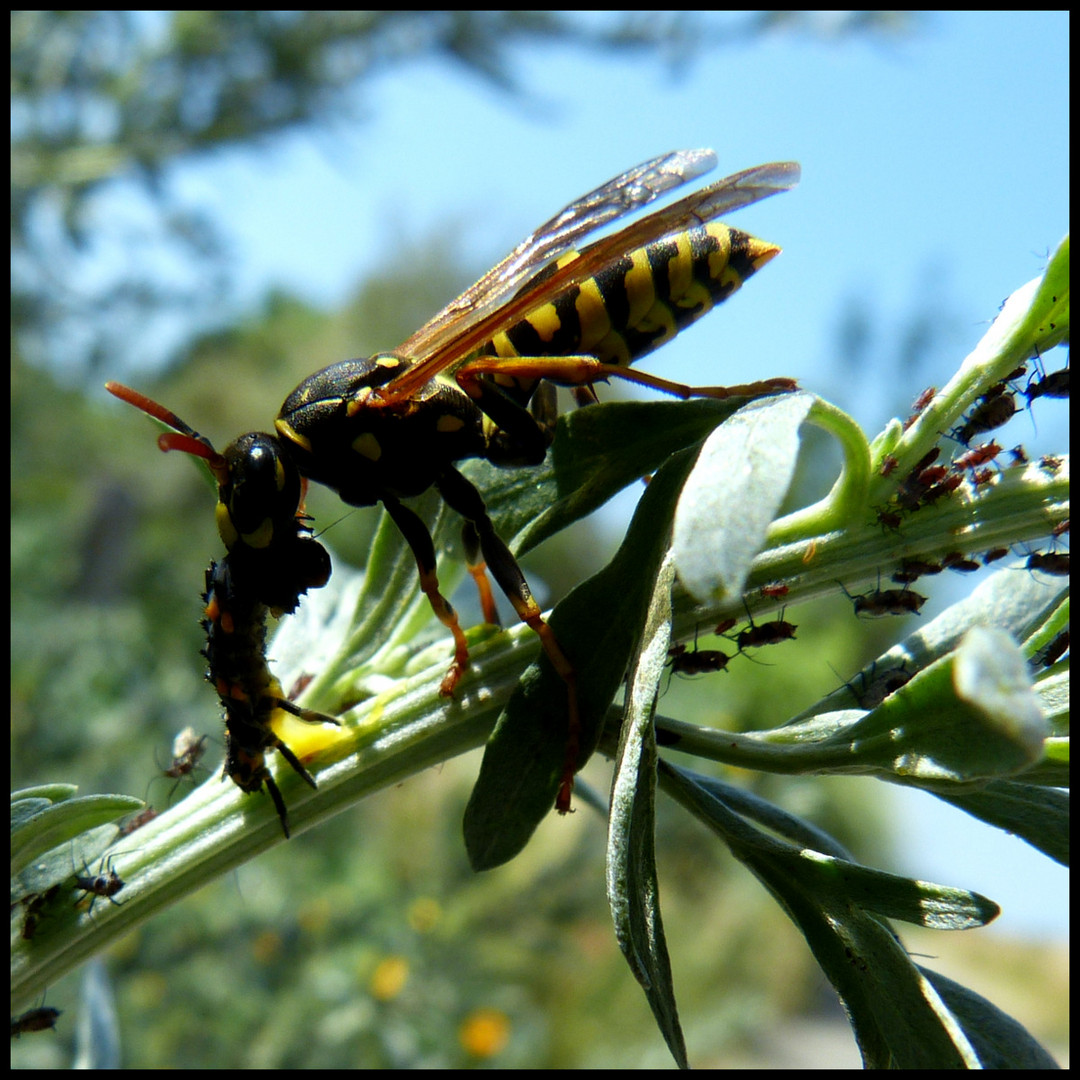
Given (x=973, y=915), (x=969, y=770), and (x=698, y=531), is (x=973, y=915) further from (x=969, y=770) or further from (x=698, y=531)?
(x=698, y=531)

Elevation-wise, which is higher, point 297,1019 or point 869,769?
point 297,1019

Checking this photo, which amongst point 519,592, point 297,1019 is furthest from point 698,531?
point 297,1019

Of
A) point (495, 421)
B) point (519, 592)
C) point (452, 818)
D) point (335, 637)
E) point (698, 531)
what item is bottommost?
point (698, 531)

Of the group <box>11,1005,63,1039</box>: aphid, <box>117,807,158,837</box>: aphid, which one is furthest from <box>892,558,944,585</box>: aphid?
<box>11,1005,63,1039</box>: aphid

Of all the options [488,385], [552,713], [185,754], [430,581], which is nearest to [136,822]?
[185,754]

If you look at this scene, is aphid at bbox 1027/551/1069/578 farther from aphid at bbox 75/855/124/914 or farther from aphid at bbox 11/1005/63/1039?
aphid at bbox 11/1005/63/1039
